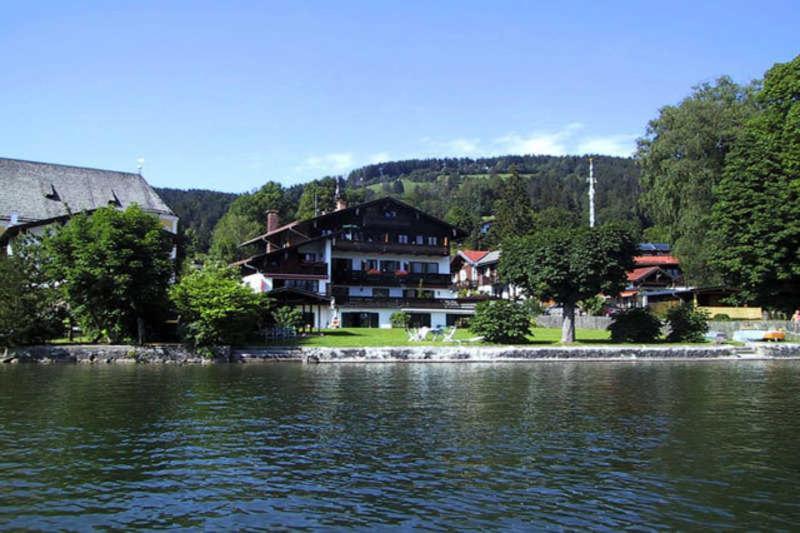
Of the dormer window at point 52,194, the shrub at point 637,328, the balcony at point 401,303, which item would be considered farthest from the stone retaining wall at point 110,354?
the dormer window at point 52,194

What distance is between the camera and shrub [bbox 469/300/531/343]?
43.0m

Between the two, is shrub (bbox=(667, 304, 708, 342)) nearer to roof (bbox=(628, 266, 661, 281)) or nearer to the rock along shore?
the rock along shore

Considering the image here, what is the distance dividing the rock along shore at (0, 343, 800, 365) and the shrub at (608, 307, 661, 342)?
3.89 metres

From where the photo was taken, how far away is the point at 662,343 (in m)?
44.1

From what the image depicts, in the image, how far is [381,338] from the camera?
4616cm

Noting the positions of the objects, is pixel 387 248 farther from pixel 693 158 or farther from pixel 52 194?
pixel 52 194

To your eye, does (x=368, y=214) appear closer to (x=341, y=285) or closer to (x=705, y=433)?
(x=341, y=285)

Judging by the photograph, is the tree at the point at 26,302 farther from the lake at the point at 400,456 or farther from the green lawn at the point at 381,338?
the lake at the point at 400,456

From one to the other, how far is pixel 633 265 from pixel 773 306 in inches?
451

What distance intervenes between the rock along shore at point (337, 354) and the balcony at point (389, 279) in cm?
2139

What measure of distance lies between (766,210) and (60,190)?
63.9 m

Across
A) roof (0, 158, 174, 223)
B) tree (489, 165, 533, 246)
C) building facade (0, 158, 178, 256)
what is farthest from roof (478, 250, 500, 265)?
roof (0, 158, 174, 223)

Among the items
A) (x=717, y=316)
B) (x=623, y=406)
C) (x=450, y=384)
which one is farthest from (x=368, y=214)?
(x=623, y=406)

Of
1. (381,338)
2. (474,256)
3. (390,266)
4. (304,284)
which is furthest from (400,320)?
(474,256)
